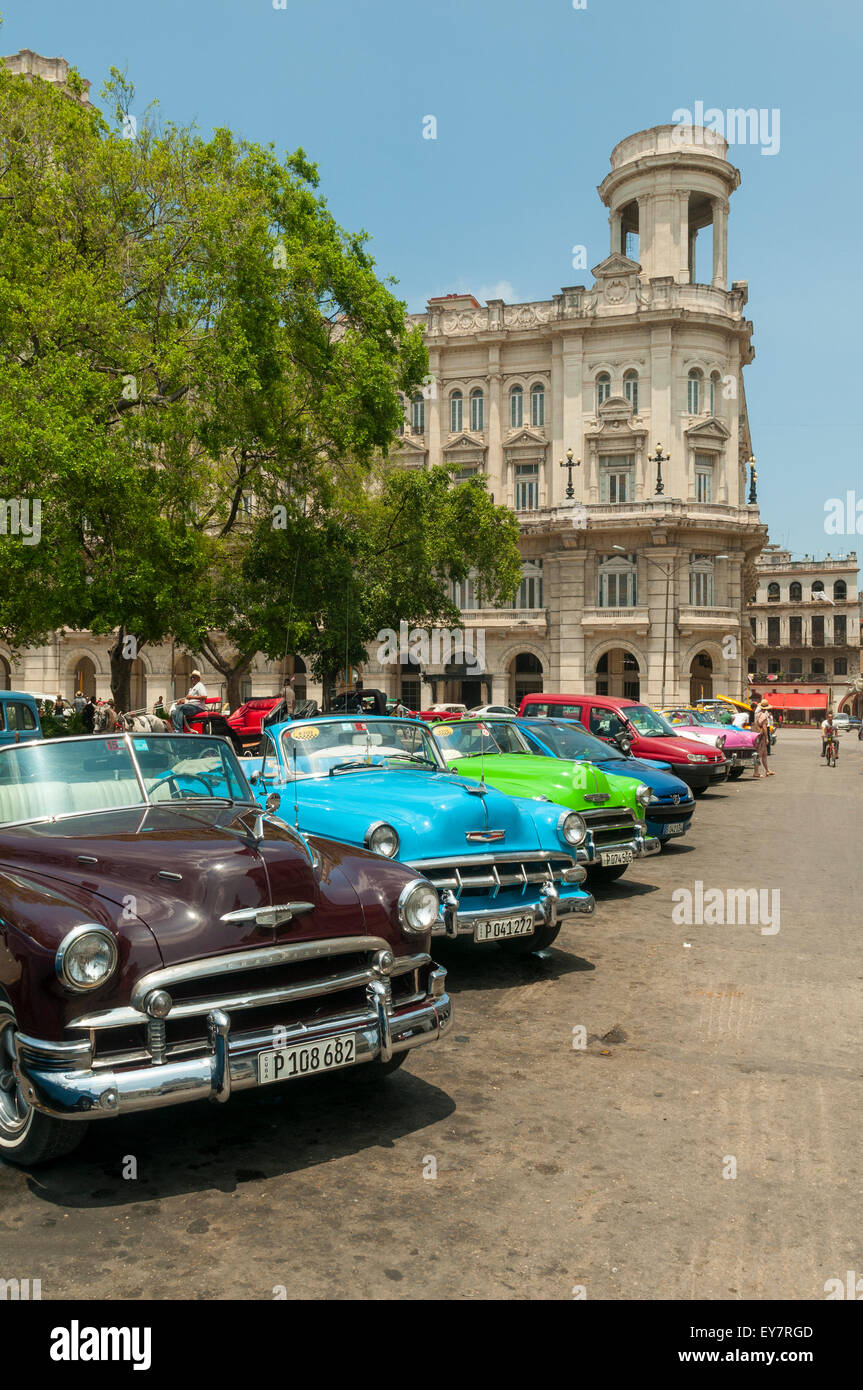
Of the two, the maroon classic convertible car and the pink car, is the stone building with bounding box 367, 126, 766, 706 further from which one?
the maroon classic convertible car

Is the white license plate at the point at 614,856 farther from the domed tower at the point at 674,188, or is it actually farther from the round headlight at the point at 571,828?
the domed tower at the point at 674,188

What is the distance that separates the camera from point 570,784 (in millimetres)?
9438

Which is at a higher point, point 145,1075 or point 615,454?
point 615,454

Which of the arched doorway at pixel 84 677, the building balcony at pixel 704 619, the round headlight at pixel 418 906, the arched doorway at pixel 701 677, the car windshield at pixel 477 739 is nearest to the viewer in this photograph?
the round headlight at pixel 418 906

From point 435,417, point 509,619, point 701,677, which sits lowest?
point 701,677

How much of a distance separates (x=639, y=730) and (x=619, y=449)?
110 feet

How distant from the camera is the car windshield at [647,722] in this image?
1711 cm

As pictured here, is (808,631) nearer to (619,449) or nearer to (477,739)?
(619,449)

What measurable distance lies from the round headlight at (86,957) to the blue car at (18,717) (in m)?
10.9

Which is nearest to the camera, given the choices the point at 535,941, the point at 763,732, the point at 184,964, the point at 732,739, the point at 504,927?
the point at 184,964

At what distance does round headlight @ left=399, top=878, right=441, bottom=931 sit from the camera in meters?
4.62

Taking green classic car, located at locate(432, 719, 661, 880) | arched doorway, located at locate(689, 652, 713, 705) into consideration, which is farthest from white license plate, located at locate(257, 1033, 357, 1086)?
arched doorway, located at locate(689, 652, 713, 705)

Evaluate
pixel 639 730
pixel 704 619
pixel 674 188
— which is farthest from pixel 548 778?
pixel 674 188

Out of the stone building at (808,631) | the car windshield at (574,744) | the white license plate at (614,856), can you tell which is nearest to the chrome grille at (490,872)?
the white license plate at (614,856)
